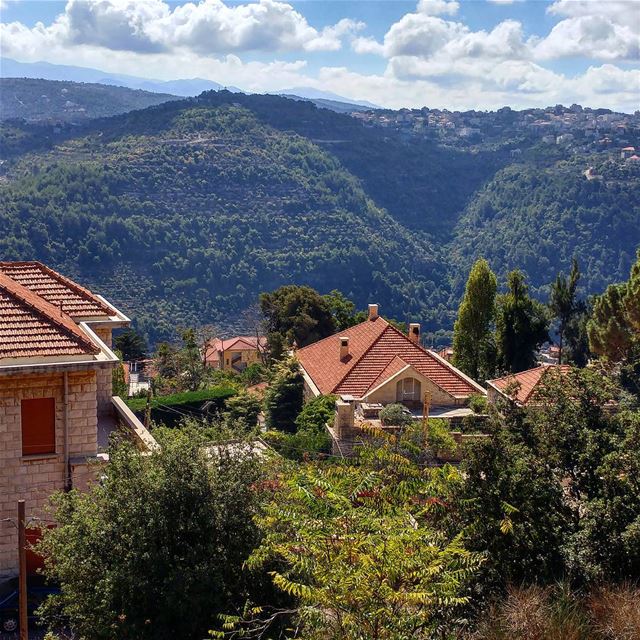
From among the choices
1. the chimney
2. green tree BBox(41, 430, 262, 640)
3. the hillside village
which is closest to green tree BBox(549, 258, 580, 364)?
the hillside village

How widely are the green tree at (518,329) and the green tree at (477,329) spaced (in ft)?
1.85

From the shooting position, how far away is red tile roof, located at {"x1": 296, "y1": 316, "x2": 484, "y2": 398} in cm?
2583

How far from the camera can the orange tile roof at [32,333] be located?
12.3 m

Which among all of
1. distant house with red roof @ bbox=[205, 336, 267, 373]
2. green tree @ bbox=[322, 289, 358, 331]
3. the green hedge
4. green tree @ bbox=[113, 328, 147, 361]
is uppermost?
green tree @ bbox=[322, 289, 358, 331]

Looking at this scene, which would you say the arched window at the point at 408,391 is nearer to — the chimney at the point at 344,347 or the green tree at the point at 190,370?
the chimney at the point at 344,347

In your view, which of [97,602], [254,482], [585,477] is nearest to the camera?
[97,602]

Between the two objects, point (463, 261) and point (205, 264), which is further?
point (463, 261)

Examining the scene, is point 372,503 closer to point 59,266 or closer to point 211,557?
point 211,557

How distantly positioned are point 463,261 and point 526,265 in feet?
38.4

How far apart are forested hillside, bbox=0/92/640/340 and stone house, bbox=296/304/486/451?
73710 millimetres

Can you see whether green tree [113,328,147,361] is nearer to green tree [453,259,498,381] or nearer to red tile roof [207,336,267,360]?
red tile roof [207,336,267,360]

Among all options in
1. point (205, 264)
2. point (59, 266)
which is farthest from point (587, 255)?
point (59, 266)

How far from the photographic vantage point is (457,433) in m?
21.6

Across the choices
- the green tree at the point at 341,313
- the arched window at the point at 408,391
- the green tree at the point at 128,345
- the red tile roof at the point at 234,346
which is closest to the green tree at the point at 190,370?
the green tree at the point at 341,313
